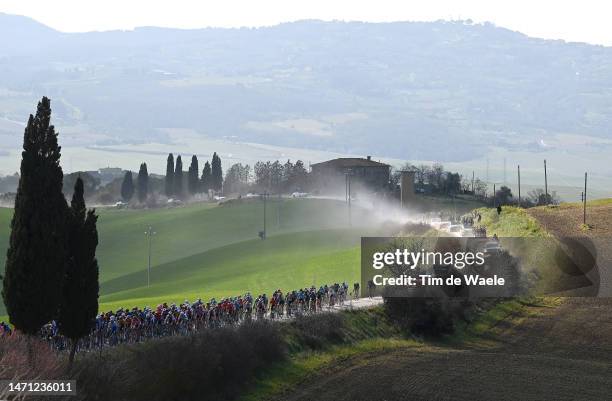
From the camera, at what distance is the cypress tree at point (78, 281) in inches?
1437

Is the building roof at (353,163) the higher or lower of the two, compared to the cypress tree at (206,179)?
higher

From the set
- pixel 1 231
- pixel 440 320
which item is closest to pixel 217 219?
pixel 1 231

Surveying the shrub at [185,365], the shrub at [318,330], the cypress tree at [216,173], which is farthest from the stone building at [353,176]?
the shrub at [185,365]

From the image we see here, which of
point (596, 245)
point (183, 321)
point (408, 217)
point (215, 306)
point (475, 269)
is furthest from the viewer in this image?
point (408, 217)

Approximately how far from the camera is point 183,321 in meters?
44.0

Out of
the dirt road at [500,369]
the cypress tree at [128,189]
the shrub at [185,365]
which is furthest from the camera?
the cypress tree at [128,189]

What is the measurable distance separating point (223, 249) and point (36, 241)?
69.3 metres

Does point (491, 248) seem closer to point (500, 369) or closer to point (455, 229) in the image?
point (455, 229)

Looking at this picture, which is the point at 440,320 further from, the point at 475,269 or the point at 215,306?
the point at 215,306

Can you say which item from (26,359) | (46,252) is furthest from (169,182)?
(26,359)

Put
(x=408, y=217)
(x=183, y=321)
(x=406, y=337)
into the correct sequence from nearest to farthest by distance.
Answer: (x=183, y=321) < (x=406, y=337) < (x=408, y=217)

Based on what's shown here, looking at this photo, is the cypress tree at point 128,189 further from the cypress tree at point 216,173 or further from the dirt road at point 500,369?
the dirt road at point 500,369

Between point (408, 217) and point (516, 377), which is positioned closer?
point (516, 377)

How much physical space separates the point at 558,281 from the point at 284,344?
2453 cm
